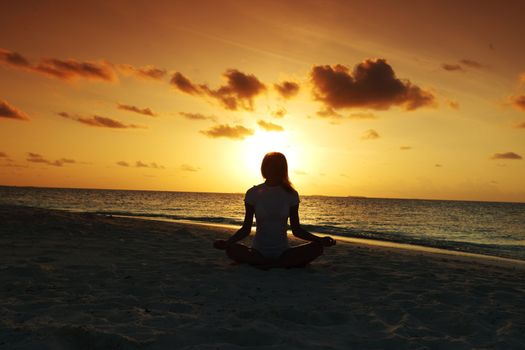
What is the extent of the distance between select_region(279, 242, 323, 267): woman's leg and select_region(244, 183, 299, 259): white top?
262 mm

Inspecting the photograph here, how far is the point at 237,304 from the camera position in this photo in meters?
5.18

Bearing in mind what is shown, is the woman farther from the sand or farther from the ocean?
the ocean

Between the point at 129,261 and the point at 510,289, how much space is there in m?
7.09

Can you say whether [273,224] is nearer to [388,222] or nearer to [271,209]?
[271,209]

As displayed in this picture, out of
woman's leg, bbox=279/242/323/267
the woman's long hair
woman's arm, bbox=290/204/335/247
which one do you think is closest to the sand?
woman's leg, bbox=279/242/323/267

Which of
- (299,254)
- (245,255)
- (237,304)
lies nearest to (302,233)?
(299,254)

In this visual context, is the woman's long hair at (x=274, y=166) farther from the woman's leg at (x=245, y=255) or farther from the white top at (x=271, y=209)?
the woman's leg at (x=245, y=255)

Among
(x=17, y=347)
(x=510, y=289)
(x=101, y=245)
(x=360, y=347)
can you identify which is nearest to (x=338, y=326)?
(x=360, y=347)

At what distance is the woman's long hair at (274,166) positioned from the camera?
281 inches

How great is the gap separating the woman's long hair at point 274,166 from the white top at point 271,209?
0.23 metres

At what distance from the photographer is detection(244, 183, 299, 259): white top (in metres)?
7.25

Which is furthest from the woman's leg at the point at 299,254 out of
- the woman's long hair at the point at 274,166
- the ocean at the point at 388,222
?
the ocean at the point at 388,222

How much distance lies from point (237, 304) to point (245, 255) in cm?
242

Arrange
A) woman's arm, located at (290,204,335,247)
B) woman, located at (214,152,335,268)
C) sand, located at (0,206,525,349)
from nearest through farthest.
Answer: sand, located at (0,206,525,349) < woman's arm, located at (290,204,335,247) < woman, located at (214,152,335,268)
